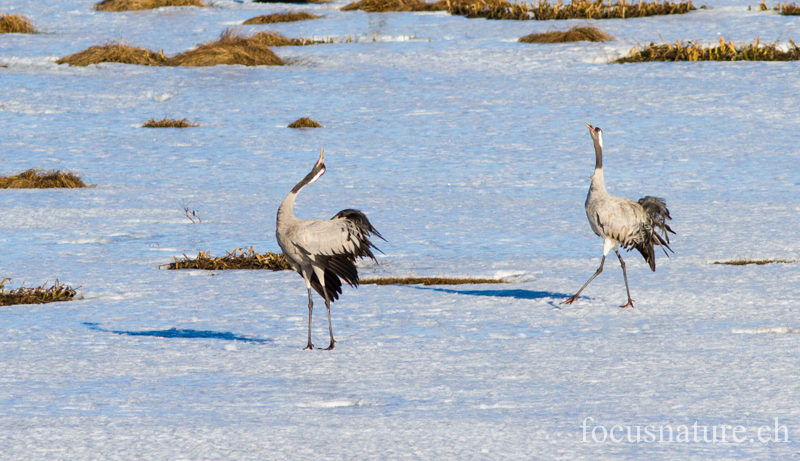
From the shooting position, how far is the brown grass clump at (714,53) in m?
24.9

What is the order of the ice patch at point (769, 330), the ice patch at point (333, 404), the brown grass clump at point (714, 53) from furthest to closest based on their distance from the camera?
the brown grass clump at point (714, 53) → the ice patch at point (769, 330) → the ice patch at point (333, 404)

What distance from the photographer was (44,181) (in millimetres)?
16078

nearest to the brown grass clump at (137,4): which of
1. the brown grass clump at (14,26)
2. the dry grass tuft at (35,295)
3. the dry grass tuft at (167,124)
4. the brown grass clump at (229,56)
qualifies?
the brown grass clump at (14,26)

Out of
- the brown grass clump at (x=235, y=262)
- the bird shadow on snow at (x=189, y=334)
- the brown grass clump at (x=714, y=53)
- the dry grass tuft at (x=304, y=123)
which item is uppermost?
the brown grass clump at (x=714, y=53)

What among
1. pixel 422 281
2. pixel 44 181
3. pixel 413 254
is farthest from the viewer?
pixel 44 181

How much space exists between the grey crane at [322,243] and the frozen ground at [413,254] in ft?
1.82

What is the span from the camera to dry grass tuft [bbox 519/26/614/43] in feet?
92.4

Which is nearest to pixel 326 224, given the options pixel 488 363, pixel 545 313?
pixel 488 363

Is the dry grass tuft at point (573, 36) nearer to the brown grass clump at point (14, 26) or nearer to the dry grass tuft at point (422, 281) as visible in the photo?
the brown grass clump at point (14, 26)

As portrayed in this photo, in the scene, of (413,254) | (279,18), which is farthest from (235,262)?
(279,18)

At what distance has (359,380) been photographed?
22.5ft

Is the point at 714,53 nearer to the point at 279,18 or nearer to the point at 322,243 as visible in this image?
the point at 279,18

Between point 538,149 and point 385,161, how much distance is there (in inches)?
123

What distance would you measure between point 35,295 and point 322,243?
3622 mm
